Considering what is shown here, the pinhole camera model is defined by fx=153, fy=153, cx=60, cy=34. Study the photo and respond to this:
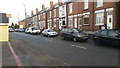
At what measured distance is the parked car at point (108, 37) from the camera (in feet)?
37.0

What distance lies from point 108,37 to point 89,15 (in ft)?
43.3

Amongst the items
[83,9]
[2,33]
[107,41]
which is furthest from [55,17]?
[107,41]

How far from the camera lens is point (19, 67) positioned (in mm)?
6406

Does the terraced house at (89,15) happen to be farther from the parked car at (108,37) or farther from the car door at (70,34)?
the parked car at (108,37)

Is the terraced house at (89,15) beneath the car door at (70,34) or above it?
above

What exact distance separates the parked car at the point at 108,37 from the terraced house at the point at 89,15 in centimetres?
760

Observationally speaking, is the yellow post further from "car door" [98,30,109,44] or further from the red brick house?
the red brick house

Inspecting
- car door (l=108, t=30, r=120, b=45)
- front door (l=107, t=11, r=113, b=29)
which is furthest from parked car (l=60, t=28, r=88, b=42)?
front door (l=107, t=11, r=113, b=29)

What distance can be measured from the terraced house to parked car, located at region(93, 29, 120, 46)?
7602 mm

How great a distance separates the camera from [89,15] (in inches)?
974

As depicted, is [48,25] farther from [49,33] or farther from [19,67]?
[19,67]

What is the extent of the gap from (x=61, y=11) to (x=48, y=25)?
11109 millimetres

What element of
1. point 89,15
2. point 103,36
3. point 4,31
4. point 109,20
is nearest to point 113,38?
point 103,36

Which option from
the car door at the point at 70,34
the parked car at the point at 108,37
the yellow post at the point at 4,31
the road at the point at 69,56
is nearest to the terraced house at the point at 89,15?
the car door at the point at 70,34
